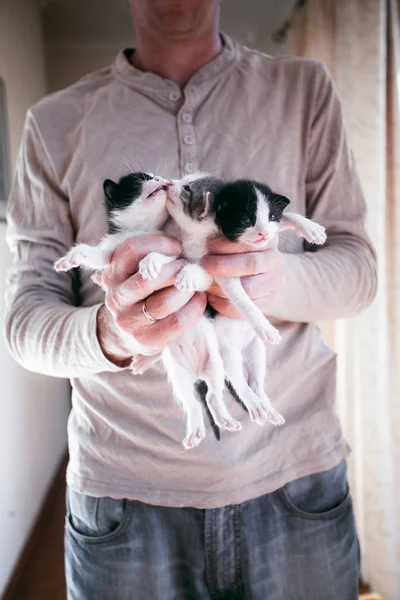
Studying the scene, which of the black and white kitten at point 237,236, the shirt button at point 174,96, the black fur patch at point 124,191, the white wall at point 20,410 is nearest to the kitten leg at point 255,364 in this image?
the black and white kitten at point 237,236

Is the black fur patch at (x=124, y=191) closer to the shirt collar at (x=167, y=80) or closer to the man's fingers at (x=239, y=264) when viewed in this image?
the man's fingers at (x=239, y=264)

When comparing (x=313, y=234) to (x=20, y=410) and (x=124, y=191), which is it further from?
(x=20, y=410)

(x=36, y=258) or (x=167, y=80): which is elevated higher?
(x=167, y=80)

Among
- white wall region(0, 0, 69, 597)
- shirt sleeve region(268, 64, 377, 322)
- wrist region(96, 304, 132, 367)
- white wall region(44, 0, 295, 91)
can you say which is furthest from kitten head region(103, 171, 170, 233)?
white wall region(44, 0, 295, 91)

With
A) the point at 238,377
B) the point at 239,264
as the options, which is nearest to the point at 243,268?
the point at 239,264

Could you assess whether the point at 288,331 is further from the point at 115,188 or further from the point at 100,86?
the point at 100,86
